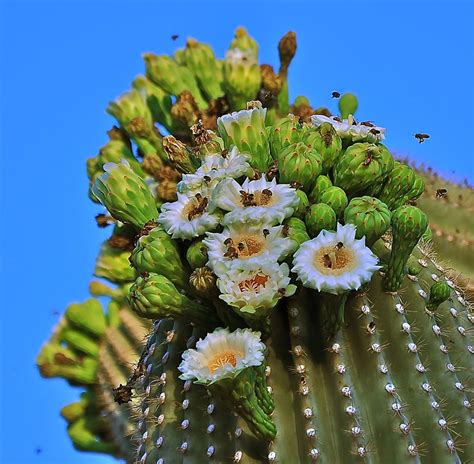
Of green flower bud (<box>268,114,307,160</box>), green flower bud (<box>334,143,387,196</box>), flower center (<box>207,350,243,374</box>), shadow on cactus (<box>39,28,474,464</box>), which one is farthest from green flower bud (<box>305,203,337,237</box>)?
flower center (<box>207,350,243,374</box>)

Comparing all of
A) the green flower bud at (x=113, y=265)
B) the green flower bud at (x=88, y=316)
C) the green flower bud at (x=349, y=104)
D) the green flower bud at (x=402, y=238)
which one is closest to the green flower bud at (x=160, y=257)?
the green flower bud at (x=402, y=238)

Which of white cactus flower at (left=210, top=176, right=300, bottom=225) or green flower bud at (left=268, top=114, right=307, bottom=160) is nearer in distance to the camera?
white cactus flower at (left=210, top=176, right=300, bottom=225)

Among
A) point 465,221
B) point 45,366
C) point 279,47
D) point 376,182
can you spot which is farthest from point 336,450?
point 279,47

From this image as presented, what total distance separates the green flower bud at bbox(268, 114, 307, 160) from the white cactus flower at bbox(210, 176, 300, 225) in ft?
0.57

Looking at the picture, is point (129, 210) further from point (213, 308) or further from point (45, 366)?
point (45, 366)

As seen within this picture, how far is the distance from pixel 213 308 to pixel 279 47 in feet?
7.74

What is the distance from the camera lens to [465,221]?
10.8ft

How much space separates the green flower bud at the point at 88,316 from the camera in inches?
142

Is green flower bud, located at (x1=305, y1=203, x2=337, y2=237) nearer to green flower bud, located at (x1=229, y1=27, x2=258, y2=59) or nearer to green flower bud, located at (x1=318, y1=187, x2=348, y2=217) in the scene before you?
green flower bud, located at (x1=318, y1=187, x2=348, y2=217)

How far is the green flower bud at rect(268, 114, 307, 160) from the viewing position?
184 cm

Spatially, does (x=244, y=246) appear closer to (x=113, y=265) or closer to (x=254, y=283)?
(x=254, y=283)

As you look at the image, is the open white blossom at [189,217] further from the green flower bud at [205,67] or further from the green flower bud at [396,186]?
the green flower bud at [205,67]

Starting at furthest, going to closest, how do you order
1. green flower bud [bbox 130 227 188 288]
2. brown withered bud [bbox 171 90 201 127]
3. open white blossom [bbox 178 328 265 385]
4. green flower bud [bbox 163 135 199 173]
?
brown withered bud [bbox 171 90 201 127]
green flower bud [bbox 163 135 199 173]
green flower bud [bbox 130 227 188 288]
open white blossom [bbox 178 328 265 385]

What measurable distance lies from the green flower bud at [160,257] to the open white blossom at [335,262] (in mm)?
285
